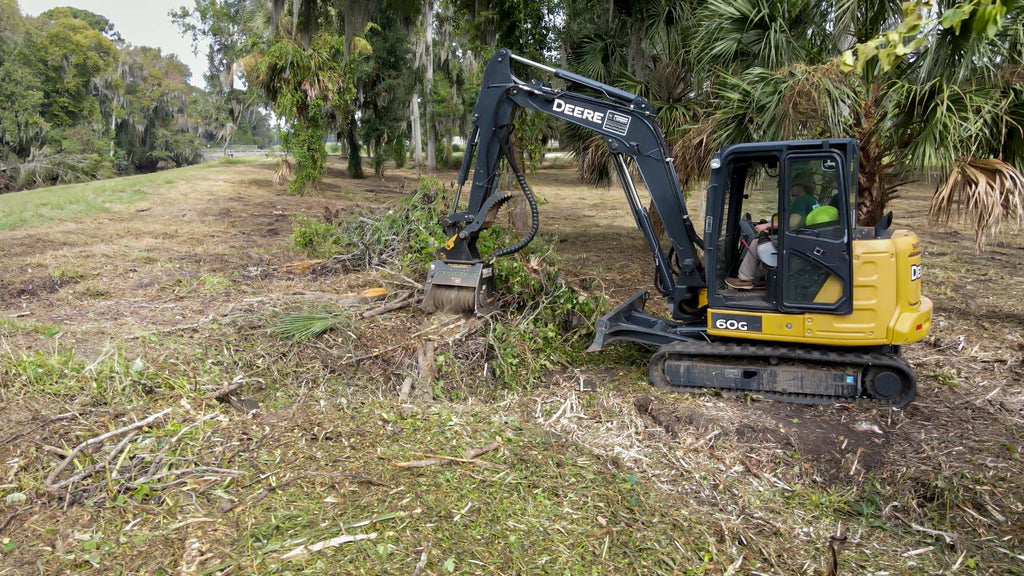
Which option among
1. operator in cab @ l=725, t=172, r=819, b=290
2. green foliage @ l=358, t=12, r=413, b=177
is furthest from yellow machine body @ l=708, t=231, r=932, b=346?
green foliage @ l=358, t=12, r=413, b=177

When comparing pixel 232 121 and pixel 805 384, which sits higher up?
pixel 232 121

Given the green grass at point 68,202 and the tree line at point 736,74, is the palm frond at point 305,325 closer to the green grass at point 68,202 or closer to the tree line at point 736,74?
the tree line at point 736,74

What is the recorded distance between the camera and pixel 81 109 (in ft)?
121

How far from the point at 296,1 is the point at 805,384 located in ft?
57.8

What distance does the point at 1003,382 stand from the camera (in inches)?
255

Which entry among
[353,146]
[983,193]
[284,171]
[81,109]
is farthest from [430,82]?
[983,193]

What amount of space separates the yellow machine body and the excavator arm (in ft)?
3.98

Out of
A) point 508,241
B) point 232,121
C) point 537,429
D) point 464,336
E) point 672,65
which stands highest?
point 232,121

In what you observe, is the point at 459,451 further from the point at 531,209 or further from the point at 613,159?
the point at 613,159

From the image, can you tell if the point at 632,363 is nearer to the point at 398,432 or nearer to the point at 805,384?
the point at 805,384

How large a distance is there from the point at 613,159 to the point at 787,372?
8.87ft

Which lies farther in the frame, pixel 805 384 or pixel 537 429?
pixel 805 384

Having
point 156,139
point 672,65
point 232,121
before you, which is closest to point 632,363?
point 672,65

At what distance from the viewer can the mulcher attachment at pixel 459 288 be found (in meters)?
7.08
